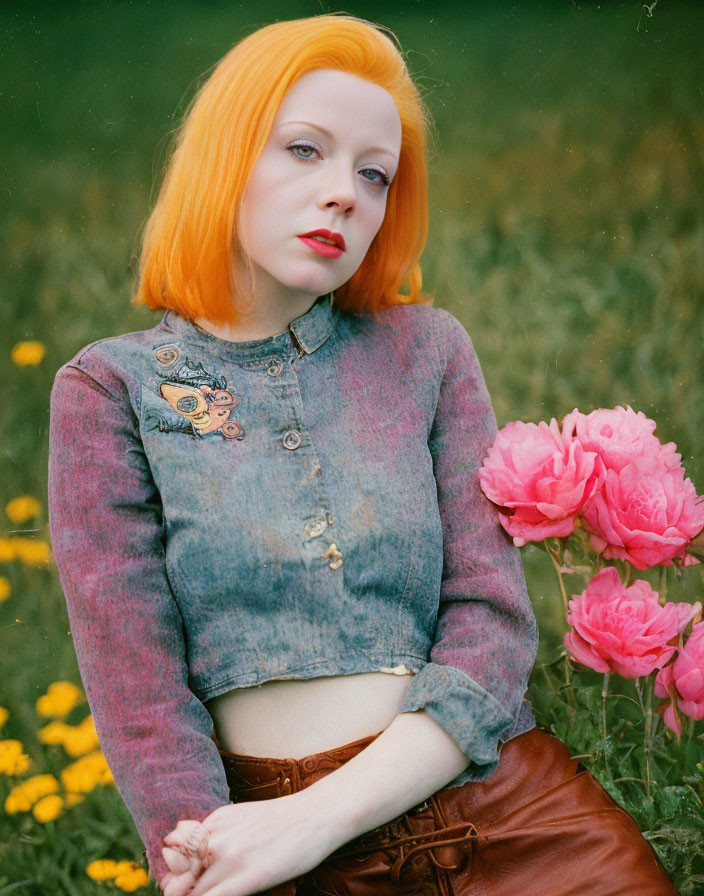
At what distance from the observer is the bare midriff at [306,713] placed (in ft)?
3.77

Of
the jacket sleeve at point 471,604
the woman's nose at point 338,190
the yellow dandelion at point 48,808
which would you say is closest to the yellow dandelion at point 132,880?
the yellow dandelion at point 48,808

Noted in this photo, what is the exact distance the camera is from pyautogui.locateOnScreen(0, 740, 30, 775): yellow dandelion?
1.72 meters

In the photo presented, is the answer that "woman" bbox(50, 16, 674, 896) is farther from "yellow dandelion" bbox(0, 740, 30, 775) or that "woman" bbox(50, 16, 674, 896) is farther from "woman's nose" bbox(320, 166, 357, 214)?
"yellow dandelion" bbox(0, 740, 30, 775)

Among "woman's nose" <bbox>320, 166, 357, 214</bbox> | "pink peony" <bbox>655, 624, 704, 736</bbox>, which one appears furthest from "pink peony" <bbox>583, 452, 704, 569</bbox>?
"woman's nose" <bbox>320, 166, 357, 214</bbox>

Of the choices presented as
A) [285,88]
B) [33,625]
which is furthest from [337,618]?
[33,625]

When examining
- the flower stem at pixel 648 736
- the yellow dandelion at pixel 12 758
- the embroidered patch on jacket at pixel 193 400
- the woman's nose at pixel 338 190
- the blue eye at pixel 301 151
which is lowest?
the yellow dandelion at pixel 12 758

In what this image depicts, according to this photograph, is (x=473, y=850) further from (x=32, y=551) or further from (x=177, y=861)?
(x=32, y=551)

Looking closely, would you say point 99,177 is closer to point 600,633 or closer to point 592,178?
point 592,178

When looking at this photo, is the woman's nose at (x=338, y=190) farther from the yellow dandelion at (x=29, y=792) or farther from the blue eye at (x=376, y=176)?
the yellow dandelion at (x=29, y=792)

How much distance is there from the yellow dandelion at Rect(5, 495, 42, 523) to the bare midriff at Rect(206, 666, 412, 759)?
26.6 inches

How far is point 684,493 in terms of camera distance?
4.26 feet

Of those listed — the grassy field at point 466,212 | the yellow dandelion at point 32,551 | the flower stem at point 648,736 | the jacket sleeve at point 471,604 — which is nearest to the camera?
the jacket sleeve at point 471,604

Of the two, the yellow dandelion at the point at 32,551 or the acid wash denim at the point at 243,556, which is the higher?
the acid wash denim at the point at 243,556

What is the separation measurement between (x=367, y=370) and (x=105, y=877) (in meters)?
0.95
